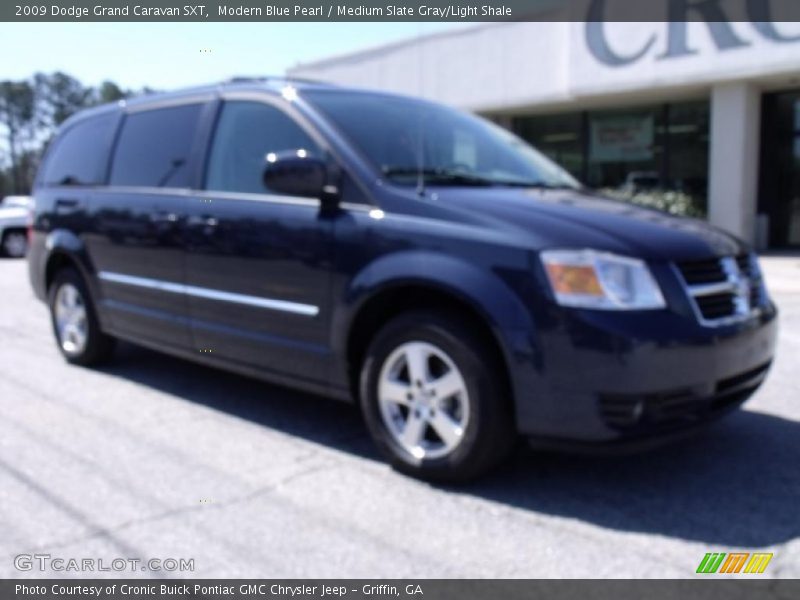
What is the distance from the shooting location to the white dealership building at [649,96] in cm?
1304

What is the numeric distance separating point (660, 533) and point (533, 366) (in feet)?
2.64

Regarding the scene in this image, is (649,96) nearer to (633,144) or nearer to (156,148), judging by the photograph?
(633,144)

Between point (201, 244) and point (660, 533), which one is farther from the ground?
point (201, 244)

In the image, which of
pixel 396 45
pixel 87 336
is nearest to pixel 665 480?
pixel 87 336

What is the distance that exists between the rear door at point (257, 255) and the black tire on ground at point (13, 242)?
14959 mm

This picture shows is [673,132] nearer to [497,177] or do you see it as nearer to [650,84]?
[650,84]

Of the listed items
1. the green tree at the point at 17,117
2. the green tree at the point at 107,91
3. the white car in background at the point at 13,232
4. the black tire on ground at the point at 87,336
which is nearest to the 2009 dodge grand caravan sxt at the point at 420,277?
the black tire on ground at the point at 87,336

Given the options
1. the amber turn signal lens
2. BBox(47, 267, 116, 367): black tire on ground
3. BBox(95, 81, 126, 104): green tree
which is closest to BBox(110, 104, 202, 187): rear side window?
BBox(47, 267, 116, 367): black tire on ground

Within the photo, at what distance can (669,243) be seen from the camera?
3191 mm

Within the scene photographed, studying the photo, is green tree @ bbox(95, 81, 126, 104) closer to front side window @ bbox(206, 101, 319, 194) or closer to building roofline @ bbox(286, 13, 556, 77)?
building roofline @ bbox(286, 13, 556, 77)

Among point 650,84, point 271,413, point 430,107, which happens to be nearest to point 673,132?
point 650,84

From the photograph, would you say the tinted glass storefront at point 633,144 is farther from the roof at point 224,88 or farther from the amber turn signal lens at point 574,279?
the amber turn signal lens at point 574,279

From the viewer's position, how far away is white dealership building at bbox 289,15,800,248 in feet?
42.8

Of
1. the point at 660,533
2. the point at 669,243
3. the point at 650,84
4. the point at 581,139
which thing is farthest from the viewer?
the point at 581,139
